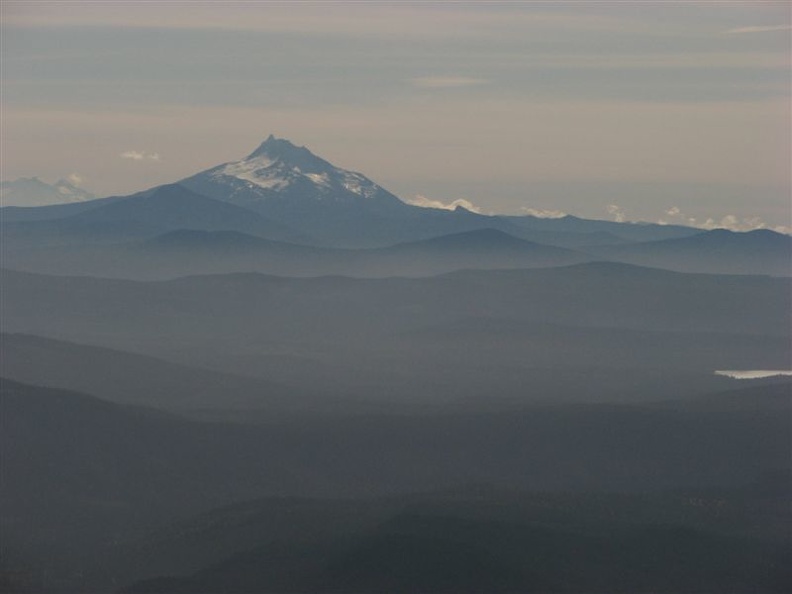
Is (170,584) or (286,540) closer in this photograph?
(170,584)

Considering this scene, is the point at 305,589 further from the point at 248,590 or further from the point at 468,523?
the point at 468,523

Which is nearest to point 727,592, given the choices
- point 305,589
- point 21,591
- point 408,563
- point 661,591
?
point 661,591

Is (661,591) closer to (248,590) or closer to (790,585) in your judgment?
(790,585)

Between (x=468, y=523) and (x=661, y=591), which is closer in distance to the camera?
(x=661, y=591)

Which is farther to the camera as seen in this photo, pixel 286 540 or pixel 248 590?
pixel 286 540

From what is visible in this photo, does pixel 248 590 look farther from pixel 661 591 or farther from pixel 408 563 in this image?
pixel 661 591

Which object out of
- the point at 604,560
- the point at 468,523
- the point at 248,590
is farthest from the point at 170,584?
the point at 604,560

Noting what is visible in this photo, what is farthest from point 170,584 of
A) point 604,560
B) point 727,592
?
point 727,592
